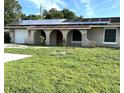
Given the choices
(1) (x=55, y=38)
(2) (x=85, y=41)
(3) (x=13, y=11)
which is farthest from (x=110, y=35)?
(3) (x=13, y=11)

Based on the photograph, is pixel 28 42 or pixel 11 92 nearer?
pixel 11 92

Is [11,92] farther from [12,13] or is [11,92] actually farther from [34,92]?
[12,13]

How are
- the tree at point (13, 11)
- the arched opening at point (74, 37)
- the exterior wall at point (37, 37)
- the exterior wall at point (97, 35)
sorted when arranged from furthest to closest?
the tree at point (13, 11), the exterior wall at point (37, 37), the arched opening at point (74, 37), the exterior wall at point (97, 35)

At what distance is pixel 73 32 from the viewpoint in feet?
67.6

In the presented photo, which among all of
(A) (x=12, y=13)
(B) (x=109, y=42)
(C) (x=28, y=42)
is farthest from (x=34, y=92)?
(A) (x=12, y=13)

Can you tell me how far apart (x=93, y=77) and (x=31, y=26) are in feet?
56.9

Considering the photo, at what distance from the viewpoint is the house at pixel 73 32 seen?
18625mm

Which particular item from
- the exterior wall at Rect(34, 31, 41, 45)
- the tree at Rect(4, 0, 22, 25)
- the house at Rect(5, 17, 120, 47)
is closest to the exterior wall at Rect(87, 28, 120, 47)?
the house at Rect(5, 17, 120, 47)

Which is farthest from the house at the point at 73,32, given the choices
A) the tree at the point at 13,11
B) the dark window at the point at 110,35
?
the tree at the point at 13,11

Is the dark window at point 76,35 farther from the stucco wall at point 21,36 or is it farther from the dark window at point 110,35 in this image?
the stucco wall at point 21,36

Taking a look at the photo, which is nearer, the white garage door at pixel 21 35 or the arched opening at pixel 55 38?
the arched opening at pixel 55 38

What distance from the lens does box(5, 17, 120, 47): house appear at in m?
18.6

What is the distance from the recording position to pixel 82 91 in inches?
169
